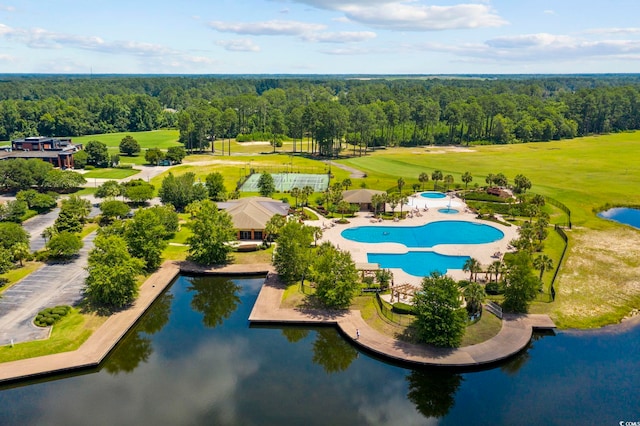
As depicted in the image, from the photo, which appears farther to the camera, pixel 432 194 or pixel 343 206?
pixel 432 194

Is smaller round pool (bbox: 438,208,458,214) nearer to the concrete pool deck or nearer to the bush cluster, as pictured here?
the concrete pool deck

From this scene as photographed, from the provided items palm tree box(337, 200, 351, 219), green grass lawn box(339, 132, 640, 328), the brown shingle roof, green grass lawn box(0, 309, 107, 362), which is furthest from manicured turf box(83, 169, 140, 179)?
green grass lawn box(0, 309, 107, 362)

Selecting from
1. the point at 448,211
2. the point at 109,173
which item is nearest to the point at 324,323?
the point at 448,211

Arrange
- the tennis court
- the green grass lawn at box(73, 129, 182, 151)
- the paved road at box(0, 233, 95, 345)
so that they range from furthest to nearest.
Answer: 1. the green grass lawn at box(73, 129, 182, 151)
2. the tennis court
3. the paved road at box(0, 233, 95, 345)

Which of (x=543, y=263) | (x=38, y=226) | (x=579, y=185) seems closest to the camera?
(x=543, y=263)

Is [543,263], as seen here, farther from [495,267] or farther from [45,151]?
[45,151]

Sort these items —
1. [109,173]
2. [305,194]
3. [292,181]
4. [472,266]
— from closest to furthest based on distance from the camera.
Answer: [472,266]
[305,194]
[292,181]
[109,173]

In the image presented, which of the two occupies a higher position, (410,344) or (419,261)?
(419,261)

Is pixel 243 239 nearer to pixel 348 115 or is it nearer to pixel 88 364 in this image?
pixel 88 364
